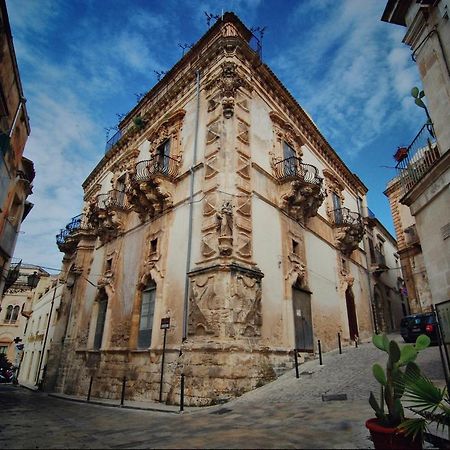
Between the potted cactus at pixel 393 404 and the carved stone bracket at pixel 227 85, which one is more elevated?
the carved stone bracket at pixel 227 85

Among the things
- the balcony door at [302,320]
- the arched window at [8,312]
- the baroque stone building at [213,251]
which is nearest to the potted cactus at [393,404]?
the baroque stone building at [213,251]

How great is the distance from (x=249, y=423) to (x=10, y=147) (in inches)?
381

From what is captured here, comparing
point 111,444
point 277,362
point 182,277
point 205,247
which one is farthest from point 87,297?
point 111,444

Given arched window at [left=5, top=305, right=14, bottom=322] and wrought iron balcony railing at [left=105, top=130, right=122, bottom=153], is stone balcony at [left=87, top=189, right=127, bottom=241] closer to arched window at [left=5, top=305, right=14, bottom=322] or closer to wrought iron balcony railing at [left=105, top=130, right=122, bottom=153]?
wrought iron balcony railing at [left=105, top=130, right=122, bottom=153]

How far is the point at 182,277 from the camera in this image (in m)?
10.8

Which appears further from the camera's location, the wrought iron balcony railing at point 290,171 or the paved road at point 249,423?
the wrought iron balcony railing at point 290,171

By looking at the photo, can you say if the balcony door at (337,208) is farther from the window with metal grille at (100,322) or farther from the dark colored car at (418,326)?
the window with metal grille at (100,322)

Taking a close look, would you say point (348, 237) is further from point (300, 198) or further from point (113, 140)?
point (113, 140)

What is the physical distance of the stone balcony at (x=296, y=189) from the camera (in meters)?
13.0

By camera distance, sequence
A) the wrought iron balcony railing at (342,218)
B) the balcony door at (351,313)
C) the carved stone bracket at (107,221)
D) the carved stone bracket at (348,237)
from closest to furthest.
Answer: the carved stone bracket at (107,221) < the balcony door at (351,313) < the carved stone bracket at (348,237) < the wrought iron balcony railing at (342,218)

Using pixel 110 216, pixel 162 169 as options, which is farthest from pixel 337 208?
pixel 110 216

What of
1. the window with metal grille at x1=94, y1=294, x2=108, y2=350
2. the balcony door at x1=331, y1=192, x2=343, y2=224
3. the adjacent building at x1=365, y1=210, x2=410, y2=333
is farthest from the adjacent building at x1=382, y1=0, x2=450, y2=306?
the adjacent building at x1=365, y1=210, x2=410, y2=333

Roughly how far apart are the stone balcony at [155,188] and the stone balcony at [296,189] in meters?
4.19

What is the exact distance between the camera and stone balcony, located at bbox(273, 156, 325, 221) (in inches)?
511
